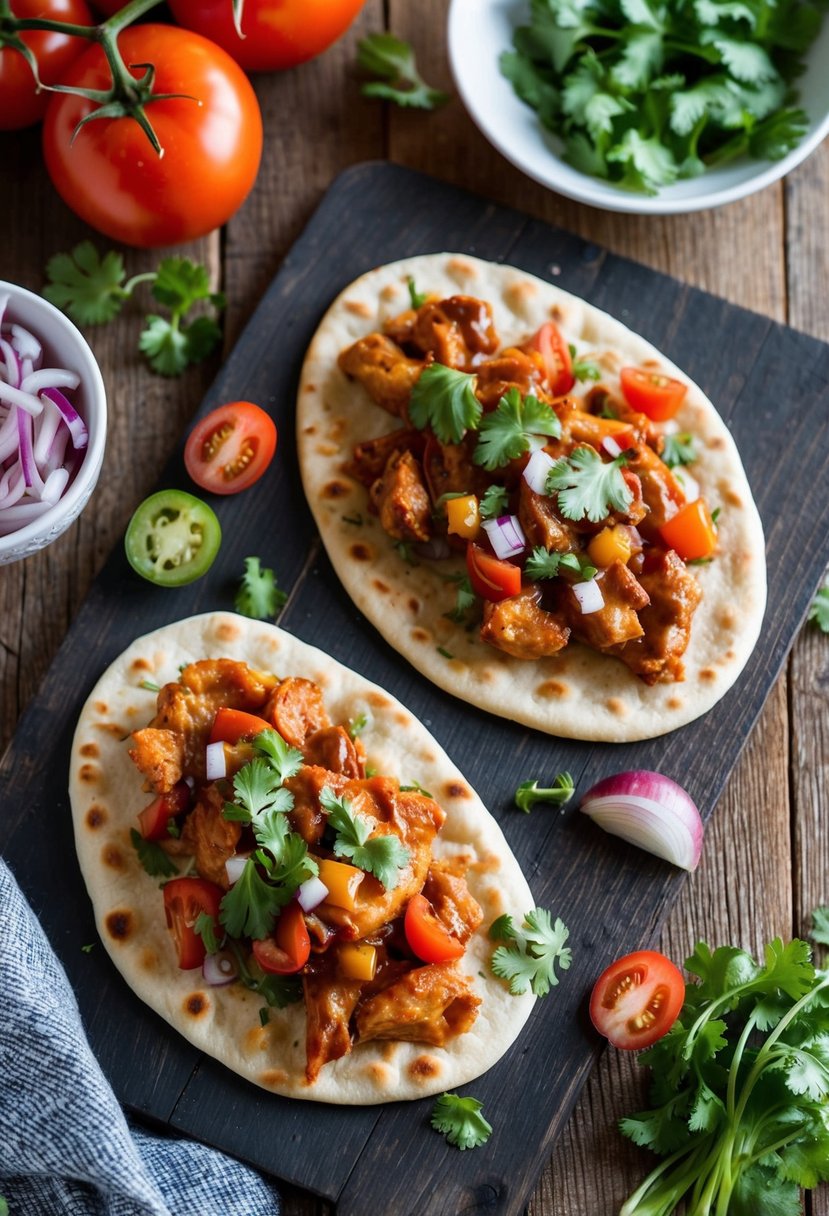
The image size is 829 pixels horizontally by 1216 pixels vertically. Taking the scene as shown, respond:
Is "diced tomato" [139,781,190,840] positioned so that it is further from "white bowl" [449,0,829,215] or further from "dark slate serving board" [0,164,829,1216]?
"white bowl" [449,0,829,215]

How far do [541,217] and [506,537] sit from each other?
6.00 ft

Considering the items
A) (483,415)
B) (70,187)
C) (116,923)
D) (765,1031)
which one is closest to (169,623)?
(116,923)

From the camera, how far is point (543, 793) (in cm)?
500

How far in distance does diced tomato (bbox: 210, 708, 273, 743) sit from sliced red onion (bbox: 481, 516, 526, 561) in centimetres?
109

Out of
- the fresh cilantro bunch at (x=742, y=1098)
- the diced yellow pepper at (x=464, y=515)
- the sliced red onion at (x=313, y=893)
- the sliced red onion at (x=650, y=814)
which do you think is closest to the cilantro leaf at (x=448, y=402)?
the diced yellow pepper at (x=464, y=515)

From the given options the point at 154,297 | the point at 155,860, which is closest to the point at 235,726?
the point at 155,860

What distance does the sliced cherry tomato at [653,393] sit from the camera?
525cm

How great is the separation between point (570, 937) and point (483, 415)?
2035mm

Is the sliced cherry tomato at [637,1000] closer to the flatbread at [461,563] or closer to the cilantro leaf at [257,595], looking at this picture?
the flatbread at [461,563]

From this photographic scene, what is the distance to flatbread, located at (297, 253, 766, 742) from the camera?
504 centimetres

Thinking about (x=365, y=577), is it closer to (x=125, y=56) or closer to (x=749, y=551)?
(x=749, y=551)

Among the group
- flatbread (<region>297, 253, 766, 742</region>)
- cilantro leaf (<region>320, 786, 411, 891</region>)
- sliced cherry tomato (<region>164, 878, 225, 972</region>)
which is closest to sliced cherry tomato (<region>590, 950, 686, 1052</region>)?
flatbread (<region>297, 253, 766, 742</region>)

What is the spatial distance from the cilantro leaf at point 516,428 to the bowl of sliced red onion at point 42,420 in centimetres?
146

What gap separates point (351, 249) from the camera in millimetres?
5617
